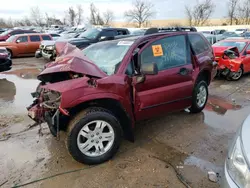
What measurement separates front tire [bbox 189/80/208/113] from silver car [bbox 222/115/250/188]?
2723 mm

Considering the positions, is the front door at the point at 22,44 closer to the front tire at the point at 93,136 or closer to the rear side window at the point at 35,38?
the rear side window at the point at 35,38

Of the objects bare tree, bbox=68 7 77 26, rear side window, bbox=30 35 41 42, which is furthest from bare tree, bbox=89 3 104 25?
rear side window, bbox=30 35 41 42

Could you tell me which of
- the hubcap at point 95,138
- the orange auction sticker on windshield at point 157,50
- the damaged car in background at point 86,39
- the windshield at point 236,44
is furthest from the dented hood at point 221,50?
the hubcap at point 95,138

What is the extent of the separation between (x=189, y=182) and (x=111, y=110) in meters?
1.39

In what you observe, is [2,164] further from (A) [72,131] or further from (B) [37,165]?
(A) [72,131]

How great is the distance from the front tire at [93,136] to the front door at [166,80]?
56cm

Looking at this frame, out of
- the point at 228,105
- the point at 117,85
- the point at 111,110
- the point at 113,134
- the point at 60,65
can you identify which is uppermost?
Result: the point at 60,65

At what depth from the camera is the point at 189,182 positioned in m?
2.86

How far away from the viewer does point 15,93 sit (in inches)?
273

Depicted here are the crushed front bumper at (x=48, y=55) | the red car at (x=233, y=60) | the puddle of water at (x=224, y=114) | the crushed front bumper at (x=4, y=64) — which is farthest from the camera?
the crushed front bumper at (x=48, y=55)

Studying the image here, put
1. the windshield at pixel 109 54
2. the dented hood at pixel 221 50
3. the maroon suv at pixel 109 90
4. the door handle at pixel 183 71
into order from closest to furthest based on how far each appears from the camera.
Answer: the maroon suv at pixel 109 90, the windshield at pixel 109 54, the door handle at pixel 183 71, the dented hood at pixel 221 50

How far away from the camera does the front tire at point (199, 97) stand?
186 inches

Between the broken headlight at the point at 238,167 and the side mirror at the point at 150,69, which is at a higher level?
the side mirror at the point at 150,69

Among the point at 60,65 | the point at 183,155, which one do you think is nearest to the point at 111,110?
the point at 60,65
